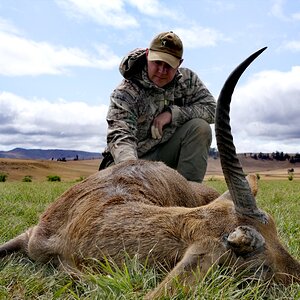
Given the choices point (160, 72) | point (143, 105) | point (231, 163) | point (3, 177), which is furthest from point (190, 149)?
point (3, 177)

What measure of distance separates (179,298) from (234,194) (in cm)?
80

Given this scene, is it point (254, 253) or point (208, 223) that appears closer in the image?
point (254, 253)

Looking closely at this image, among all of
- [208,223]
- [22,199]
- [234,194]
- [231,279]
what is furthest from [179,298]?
[22,199]

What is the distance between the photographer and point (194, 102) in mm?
8281

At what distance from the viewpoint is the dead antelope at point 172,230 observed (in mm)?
3281

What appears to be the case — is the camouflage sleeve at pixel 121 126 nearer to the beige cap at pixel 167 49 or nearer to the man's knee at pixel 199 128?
the beige cap at pixel 167 49

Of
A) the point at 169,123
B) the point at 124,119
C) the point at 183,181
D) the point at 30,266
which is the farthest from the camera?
the point at 169,123

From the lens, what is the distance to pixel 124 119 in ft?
23.4

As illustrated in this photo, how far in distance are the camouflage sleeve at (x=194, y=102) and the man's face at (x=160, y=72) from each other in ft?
1.96

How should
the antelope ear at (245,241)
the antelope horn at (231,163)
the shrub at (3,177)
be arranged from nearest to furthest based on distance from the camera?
the antelope ear at (245,241)
the antelope horn at (231,163)
the shrub at (3,177)

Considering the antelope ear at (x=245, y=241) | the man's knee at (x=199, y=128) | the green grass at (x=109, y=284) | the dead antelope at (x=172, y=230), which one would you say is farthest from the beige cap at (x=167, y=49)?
the antelope ear at (x=245, y=241)

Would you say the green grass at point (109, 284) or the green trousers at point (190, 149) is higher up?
the green trousers at point (190, 149)

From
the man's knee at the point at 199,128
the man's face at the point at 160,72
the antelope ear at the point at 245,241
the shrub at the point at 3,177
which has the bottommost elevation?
the shrub at the point at 3,177

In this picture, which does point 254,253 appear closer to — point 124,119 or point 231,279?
point 231,279
